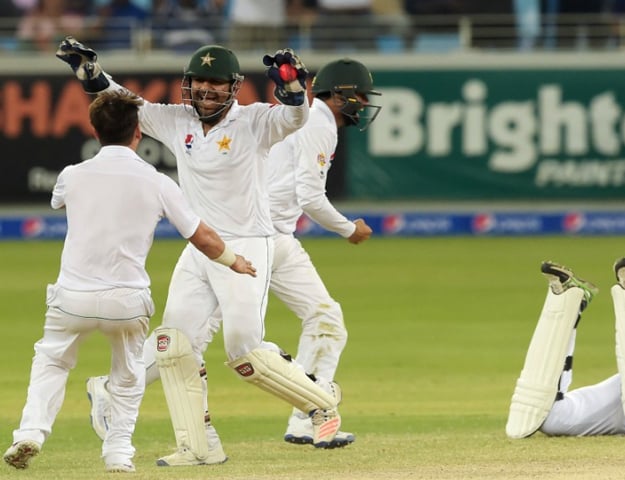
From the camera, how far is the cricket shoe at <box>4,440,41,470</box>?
591 cm

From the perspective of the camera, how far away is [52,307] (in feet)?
19.7

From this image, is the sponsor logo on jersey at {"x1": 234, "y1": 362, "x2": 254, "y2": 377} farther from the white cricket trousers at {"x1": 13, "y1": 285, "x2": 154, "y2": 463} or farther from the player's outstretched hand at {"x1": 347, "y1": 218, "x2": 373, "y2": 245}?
the player's outstretched hand at {"x1": 347, "y1": 218, "x2": 373, "y2": 245}

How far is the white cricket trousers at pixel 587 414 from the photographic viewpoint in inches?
270

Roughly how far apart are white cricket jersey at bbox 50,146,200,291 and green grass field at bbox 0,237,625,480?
79cm

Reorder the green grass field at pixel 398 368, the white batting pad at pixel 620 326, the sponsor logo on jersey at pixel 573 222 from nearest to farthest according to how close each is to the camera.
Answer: the green grass field at pixel 398 368
the white batting pad at pixel 620 326
the sponsor logo on jersey at pixel 573 222

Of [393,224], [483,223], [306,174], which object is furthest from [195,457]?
[483,223]

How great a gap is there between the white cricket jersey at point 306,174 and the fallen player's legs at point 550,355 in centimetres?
116

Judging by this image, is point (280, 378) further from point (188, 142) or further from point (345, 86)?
point (345, 86)

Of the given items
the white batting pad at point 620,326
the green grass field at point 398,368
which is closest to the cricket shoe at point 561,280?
the white batting pad at point 620,326

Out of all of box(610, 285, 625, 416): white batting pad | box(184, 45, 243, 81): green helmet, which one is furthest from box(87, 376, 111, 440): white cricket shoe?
box(610, 285, 625, 416): white batting pad

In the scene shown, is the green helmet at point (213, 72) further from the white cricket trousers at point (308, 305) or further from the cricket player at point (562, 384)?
the cricket player at point (562, 384)

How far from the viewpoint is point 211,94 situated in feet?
21.8

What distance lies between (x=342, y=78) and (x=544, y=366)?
181cm

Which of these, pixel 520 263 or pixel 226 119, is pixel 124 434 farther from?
pixel 520 263
